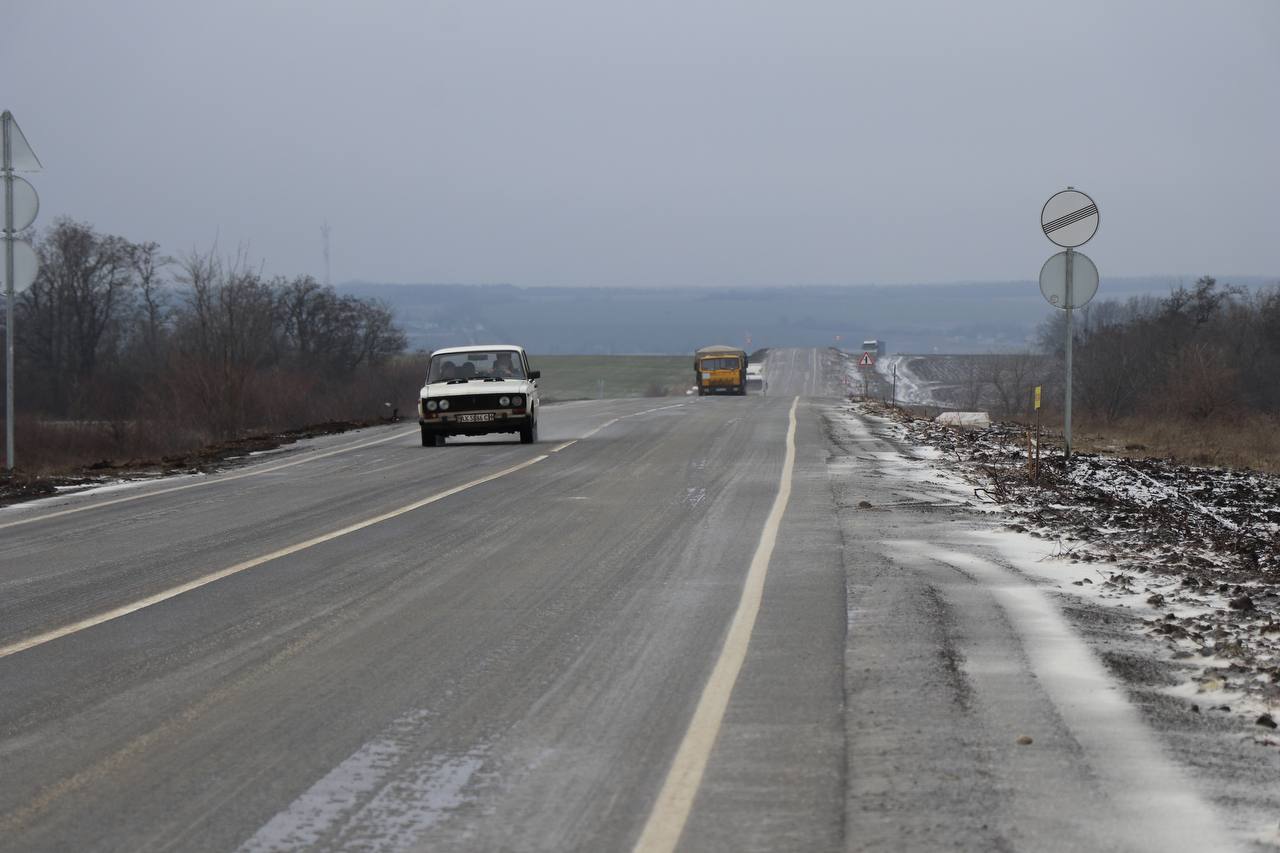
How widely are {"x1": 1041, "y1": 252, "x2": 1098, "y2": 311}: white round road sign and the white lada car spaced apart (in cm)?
1001

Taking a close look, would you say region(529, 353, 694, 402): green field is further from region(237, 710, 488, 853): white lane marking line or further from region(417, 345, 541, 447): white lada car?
A: region(237, 710, 488, 853): white lane marking line

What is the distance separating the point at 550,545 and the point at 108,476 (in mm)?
10939

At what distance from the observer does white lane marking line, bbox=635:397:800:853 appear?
15.9ft

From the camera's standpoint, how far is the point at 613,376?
132 m

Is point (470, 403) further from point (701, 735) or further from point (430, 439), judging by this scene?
point (701, 735)

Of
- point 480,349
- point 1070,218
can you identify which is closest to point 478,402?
point 480,349

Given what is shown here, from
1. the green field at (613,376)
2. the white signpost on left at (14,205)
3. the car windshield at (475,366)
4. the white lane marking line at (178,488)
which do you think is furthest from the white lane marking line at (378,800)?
the green field at (613,376)

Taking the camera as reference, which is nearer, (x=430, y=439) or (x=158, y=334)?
(x=430, y=439)

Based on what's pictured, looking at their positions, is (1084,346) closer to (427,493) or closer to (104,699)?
(427,493)

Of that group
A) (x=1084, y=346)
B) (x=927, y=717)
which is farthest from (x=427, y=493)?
(x=1084, y=346)

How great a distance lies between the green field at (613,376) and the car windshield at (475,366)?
233 ft

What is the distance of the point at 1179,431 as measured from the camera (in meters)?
32.3

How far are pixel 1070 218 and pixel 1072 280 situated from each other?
743mm

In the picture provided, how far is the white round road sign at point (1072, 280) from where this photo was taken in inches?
685
